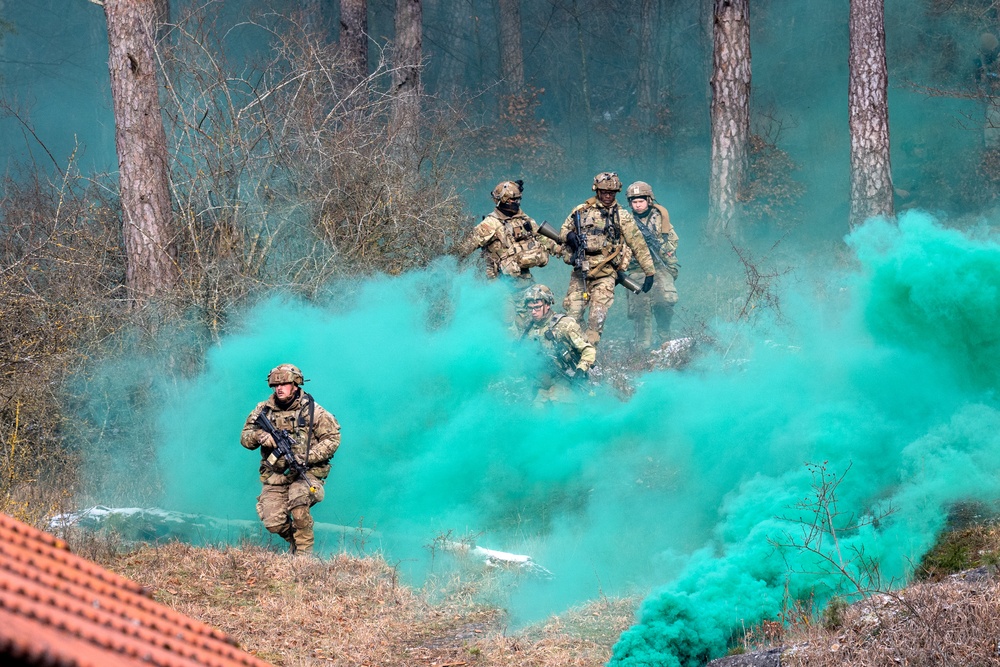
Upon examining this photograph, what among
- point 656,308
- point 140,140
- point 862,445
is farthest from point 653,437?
point 140,140

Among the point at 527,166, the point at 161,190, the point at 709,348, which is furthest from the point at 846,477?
the point at 527,166

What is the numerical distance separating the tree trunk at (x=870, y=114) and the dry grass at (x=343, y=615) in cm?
919

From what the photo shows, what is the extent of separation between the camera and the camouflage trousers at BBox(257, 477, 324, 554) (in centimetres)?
902

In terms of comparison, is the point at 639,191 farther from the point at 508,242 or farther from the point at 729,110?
the point at 729,110

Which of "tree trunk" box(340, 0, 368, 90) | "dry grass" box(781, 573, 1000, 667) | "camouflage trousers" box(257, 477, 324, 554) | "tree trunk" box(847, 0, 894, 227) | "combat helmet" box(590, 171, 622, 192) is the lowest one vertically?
"dry grass" box(781, 573, 1000, 667)

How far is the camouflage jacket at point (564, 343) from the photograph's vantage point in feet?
35.4

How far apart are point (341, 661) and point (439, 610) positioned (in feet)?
4.04

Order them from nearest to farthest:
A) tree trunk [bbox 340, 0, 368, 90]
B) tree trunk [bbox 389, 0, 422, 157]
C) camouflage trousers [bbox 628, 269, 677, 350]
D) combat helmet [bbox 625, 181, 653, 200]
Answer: combat helmet [bbox 625, 181, 653, 200]
camouflage trousers [bbox 628, 269, 677, 350]
tree trunk [bbox 389, 0, 422, 157]
tree trunk [bbox 340, 0, 368, 90]

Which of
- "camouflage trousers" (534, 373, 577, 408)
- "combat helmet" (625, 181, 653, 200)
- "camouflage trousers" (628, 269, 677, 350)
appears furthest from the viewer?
"camouflage trousers" (628, 269, 677, 350)

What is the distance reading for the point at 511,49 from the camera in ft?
81.0

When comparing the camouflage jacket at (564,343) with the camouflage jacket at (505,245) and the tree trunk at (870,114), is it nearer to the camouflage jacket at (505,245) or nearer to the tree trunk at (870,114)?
the camouflage jacket at (505,245)

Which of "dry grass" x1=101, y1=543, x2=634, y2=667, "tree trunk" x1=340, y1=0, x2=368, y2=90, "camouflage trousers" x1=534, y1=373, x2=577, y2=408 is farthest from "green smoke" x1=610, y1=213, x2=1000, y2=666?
"tree trunk" x1=340, y1=0, x2=368, y2=90

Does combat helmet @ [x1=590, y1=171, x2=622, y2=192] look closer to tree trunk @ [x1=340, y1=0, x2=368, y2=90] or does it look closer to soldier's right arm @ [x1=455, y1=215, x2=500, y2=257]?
soldier's right arm @ [x1=455, y1=215, x2=500, y2=257]

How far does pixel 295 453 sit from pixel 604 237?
476 cm
